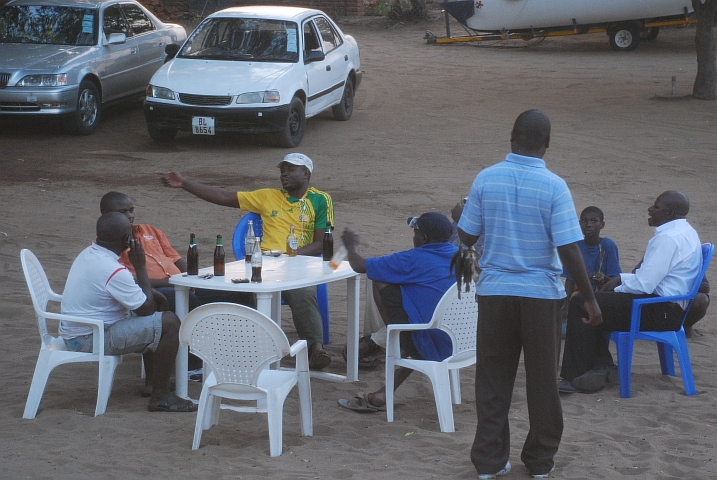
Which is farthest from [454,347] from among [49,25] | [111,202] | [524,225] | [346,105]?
[49,25]

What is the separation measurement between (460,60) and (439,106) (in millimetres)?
5133

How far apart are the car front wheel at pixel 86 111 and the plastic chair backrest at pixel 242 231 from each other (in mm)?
7358

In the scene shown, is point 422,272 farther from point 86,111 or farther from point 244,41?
point 86,111

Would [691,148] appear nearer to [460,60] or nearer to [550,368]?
[460,60]

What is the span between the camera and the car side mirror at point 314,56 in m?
13.1

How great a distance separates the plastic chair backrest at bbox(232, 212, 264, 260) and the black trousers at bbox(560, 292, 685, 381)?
2273 millimetres

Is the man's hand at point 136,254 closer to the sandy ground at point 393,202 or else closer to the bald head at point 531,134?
the sandy ground at point 393,202

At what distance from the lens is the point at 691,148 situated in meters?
13.3

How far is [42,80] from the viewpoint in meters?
12.8

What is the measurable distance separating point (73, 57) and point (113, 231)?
8.70 metres

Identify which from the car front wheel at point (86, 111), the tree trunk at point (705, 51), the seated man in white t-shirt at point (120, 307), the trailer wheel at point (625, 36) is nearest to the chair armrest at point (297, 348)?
the seated man in white t-shirt at point (120, 307)

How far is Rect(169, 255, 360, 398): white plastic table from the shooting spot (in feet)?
17.8

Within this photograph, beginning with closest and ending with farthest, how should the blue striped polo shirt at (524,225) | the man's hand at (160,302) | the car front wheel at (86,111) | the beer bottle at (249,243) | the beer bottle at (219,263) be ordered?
the blue striped polo shirt at (524,225) → the beer bottle at (219,263) → the man's hand at (160,302) → the beer bottle at (249,243) → the car front wheel at (86,111)

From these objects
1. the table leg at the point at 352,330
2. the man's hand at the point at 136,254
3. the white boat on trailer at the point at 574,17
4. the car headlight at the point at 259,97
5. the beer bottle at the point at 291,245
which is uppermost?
the white boat on trailer at the point at 574,17
